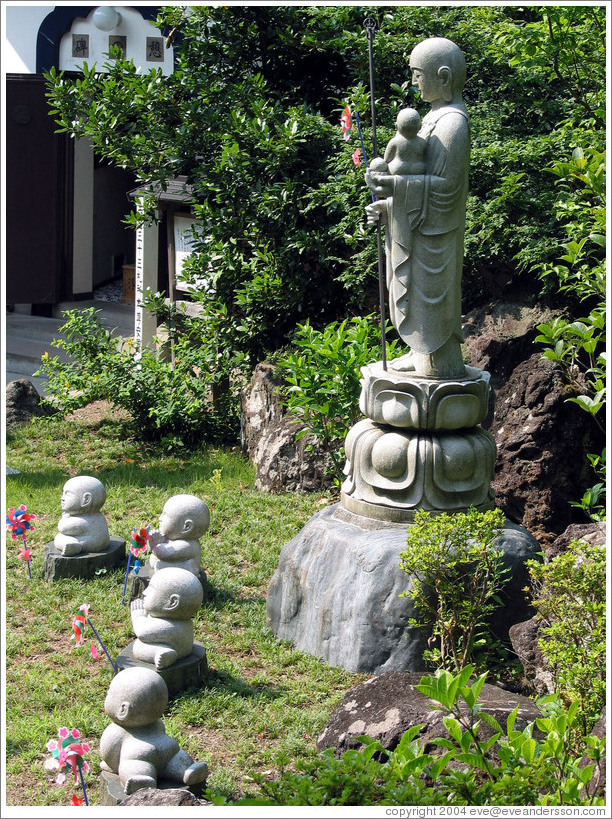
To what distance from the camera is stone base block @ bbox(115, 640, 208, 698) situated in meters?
6.15

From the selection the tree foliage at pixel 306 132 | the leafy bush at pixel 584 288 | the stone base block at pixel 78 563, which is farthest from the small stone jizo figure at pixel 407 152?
the stone base block at pixel 78 563

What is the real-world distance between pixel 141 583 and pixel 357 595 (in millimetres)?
1789

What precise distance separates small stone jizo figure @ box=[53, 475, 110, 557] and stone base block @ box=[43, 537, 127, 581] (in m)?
0.06

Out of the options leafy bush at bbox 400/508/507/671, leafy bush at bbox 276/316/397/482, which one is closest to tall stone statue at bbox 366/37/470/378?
leafy bush at bbox 400/508/507/671

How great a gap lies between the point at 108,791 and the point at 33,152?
13242 mm

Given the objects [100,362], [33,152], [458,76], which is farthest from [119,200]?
[458,76]

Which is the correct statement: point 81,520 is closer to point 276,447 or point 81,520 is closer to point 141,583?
point 141,583

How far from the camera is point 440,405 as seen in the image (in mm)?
6648

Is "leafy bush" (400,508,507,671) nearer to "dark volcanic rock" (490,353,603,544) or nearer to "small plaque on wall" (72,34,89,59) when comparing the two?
"dark volcanic rock" (490,353,603,544)

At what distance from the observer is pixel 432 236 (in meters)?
6.61

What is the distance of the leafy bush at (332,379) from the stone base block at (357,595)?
170cm

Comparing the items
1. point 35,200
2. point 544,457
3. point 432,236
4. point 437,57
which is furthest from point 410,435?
point 35,200

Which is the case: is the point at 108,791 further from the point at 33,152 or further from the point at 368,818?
the point at 33,152

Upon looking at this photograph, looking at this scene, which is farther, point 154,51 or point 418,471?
point 154,51
